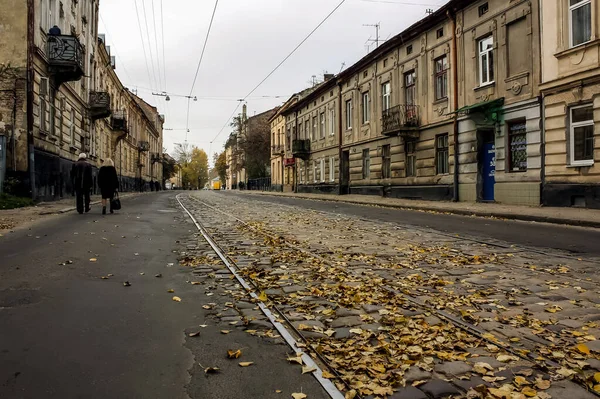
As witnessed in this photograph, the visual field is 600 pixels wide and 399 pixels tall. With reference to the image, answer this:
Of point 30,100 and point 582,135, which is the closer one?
point 582,135

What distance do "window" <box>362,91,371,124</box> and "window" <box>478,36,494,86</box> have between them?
10.9 metres

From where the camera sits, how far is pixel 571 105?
620 inches

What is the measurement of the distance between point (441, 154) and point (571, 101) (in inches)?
315

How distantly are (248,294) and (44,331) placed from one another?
201 centimetres

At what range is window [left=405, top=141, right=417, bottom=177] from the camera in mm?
25328

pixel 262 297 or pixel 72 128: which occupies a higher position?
pixel 72 128

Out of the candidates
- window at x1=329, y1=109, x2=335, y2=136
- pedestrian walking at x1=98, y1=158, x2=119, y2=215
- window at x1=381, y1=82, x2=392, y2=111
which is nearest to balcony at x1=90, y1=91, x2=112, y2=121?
window at x1=329, y1=109, x2=335, y2=136

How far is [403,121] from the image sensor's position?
25.2 m

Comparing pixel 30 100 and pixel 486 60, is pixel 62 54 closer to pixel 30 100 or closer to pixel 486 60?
pixel 30 100

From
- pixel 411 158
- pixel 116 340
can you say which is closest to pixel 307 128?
pixel 411 158

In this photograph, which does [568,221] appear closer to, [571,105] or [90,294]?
[571,105]

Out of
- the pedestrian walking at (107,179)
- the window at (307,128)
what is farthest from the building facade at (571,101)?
the window at (307,128)

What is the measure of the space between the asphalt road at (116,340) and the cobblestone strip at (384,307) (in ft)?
1.77

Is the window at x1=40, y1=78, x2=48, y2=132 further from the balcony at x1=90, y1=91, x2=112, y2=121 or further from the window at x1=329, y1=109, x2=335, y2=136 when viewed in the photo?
the window at x1=329, y1=109, x2=335, y2=136
